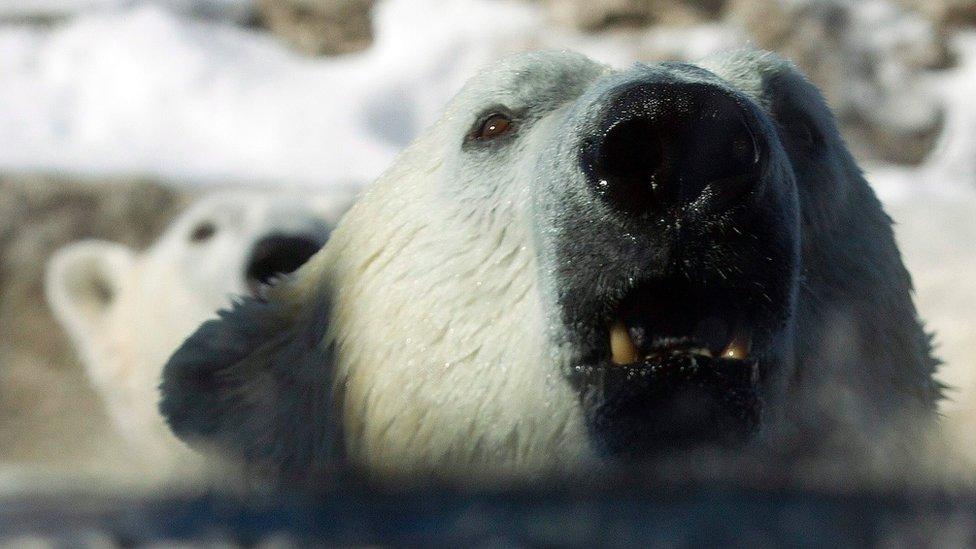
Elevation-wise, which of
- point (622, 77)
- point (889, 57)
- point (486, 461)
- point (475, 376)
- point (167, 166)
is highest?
point (889, 57)

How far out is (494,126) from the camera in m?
1.57

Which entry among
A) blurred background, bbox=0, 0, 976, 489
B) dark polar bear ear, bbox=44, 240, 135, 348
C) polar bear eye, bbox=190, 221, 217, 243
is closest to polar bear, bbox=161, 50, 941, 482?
polar bear eye, bbox=190, 221, 217, 243

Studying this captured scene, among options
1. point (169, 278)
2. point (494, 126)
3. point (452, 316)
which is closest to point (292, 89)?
point (169, 278)

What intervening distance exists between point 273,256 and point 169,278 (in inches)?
19.2

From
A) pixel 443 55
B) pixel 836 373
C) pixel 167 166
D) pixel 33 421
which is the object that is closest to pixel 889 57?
pixel 443 55

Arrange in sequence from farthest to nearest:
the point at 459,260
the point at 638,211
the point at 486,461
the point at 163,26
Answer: the point at 163,26 < the point at 459,260 < the point at 486,461 < the point at 638,211

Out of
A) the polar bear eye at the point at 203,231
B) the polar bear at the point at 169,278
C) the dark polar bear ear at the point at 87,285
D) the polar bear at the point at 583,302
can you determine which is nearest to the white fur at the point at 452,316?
the polar bear at the point at 583,302

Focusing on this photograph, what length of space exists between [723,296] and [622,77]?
0.92 ft

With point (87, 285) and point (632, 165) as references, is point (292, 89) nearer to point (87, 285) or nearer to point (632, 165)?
point (87, 285)

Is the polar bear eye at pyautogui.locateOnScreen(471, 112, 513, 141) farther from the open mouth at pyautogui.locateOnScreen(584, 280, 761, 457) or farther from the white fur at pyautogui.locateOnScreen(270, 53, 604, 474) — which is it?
the open mouth at pyautogui.locateOnScreen(584, 280, 761, 457)

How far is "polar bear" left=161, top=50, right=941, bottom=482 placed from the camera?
1.12 meters

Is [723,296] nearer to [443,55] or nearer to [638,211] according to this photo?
[638,211]

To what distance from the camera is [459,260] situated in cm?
149

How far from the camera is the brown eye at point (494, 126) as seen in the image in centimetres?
156
